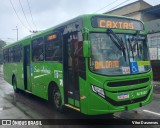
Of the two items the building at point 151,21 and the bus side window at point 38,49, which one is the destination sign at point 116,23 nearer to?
the bus side window at point 38,49

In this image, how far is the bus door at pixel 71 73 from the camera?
7953 millimetres

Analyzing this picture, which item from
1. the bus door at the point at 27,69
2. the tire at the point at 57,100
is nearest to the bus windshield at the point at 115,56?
the tire at the point at 57,100

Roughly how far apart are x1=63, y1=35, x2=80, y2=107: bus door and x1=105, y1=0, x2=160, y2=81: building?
15.3 metres

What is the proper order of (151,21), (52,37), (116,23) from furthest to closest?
(151,21) → (52,37) → (116,23)

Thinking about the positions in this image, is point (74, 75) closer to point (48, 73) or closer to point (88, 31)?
point (88, 31)

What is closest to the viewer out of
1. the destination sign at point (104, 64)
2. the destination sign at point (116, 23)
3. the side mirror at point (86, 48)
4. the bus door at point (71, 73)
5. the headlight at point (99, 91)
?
the side mirror at point (86, 48)

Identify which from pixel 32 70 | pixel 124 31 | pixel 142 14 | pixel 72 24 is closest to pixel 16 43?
pixel 32 70

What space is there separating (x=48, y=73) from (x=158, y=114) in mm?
4315

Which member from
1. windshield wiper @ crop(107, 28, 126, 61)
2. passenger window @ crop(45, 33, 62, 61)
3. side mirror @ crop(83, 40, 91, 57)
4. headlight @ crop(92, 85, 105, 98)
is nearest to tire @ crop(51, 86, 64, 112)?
passenger window @ crop(45, 33, 62, 61)

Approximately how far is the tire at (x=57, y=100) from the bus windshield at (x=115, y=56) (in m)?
2.83

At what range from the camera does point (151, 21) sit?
2764cm

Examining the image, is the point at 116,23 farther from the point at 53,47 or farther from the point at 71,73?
the point at 53,47

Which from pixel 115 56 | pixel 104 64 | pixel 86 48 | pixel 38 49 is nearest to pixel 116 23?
pixel 115 56

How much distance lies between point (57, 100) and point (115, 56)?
3312 mm
